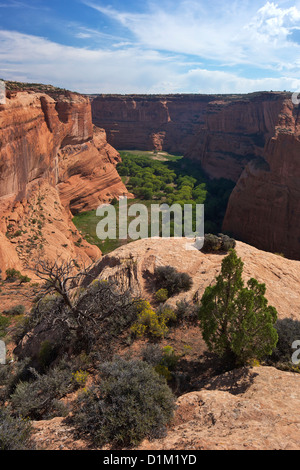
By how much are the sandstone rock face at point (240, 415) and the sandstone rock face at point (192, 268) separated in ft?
13.9

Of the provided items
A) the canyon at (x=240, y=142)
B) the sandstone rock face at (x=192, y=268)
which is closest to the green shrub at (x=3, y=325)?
the sandstone rock face at (x=192, y=268)

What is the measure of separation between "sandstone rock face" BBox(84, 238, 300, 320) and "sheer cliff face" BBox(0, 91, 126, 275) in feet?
34.7

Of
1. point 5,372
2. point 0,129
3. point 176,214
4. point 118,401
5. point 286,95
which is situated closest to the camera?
point 118,401

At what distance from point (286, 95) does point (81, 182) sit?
4450 centimetres

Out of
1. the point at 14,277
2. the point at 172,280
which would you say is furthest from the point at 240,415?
the point at 14,277

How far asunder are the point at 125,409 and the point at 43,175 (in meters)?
29.1

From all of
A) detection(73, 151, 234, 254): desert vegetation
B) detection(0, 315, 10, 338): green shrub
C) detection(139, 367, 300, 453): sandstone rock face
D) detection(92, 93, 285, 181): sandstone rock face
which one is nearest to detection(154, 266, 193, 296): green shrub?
detection(139, 367, 300, 453): sandstone rock face

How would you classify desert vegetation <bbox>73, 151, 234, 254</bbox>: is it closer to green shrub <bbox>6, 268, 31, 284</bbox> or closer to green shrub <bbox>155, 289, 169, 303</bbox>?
green shrub <bbox>6, 268, 31, 284</bbox>

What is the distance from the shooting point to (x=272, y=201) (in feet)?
102

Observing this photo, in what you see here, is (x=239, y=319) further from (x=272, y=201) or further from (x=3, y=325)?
(x=272, y=201)

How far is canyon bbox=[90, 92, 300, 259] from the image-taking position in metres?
30.5

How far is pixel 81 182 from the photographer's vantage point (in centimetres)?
4181

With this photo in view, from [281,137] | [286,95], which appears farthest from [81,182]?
[286,95]

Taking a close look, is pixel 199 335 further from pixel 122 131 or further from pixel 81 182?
pixel 122 131
